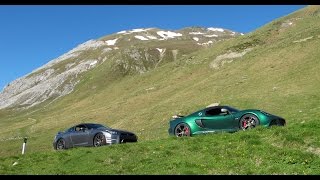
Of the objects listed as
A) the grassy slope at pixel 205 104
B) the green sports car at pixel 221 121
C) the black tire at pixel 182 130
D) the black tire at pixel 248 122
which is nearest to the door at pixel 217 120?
the green sports car at pixel 221 121

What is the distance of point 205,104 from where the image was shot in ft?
150

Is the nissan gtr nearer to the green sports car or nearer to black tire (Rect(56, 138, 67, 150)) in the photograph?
black tire (Rect(56, 138, 67, 150))

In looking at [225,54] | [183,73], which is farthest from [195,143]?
[225,54]

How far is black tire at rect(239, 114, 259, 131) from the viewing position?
21875mm

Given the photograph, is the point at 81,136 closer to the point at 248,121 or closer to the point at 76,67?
the point at 248,121

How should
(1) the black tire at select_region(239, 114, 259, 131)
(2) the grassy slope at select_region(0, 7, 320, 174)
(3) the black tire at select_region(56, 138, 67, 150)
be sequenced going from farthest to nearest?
1. (3) the black tire at select_region(56, 138, 67, 150)
2. (1) the black tire at select_region(239, 114, 259, 131)
3. (2) the grassy slope at select_region(0, 7, 320, 174)

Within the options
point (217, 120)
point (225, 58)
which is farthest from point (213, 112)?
point (225, 58)

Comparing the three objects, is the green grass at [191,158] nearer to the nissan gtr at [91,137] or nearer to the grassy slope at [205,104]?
the grassy slope at [205,104]

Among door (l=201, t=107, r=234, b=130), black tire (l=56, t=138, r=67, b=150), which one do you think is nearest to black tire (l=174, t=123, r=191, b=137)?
Answer: door (l=201, t=107, r=234, b=130)

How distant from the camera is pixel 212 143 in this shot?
1798 cm

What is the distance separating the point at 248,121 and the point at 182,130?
3.50m
